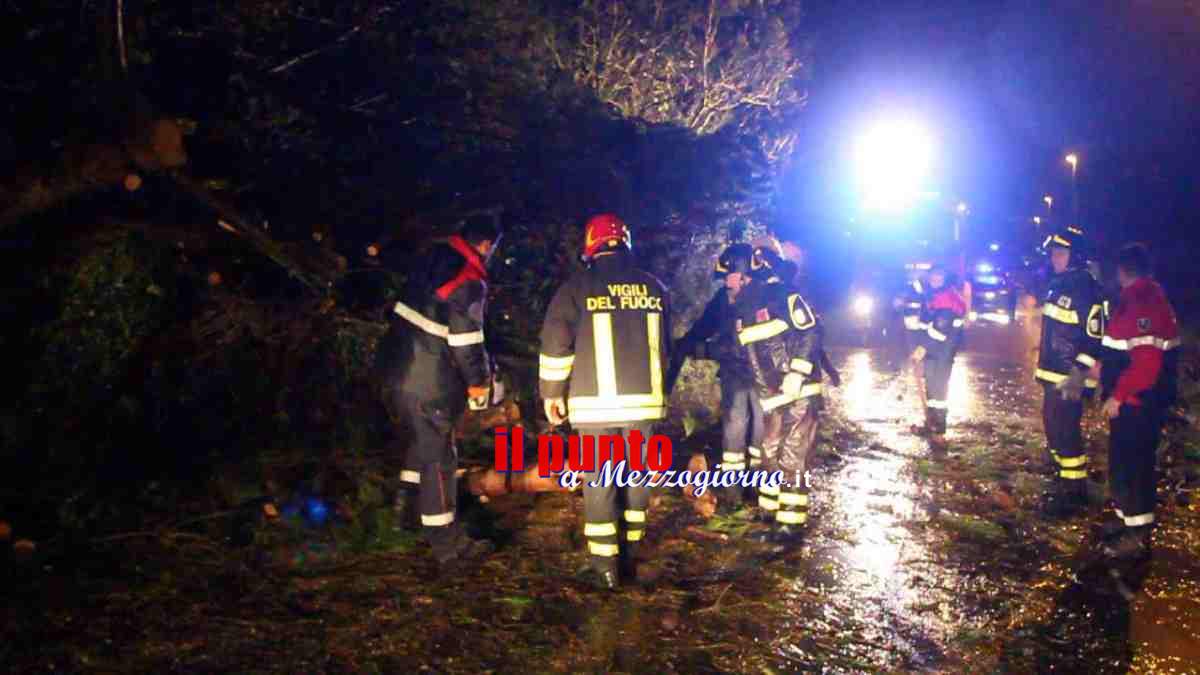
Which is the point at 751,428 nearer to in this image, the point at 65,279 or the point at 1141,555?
the point at 1141,555

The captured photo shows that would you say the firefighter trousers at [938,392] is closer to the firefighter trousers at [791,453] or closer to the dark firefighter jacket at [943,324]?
the dark firefighter jacket at [943,324]

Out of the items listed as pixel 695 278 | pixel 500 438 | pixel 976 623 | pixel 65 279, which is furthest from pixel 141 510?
pixel 695 278

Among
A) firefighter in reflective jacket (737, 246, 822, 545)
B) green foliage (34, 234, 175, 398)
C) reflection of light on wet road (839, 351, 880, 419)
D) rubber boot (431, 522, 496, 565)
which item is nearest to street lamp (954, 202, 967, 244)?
reflection of light on wet road (839, 351, 880, 419)

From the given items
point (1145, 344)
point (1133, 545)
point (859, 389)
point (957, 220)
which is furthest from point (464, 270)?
point (957, 220)

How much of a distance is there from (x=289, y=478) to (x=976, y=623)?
4.68 meters

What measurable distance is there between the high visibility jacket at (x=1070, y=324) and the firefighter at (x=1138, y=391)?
0.92 m

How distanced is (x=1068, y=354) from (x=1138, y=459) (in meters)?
1.37

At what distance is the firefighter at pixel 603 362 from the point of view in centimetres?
495

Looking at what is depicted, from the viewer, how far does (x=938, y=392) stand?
30.2 ft

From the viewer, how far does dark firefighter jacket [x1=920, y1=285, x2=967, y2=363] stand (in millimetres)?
9180

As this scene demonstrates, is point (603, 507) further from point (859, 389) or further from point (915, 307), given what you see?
point (859, 389)

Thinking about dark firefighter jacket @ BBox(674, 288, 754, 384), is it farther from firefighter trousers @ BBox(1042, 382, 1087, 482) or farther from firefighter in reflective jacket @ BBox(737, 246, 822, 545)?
firefighter trousers @ BBox(1042, 382, 1087, 482)

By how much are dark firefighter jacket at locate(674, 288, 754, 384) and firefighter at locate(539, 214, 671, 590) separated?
1770 mm

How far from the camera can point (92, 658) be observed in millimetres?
3986
